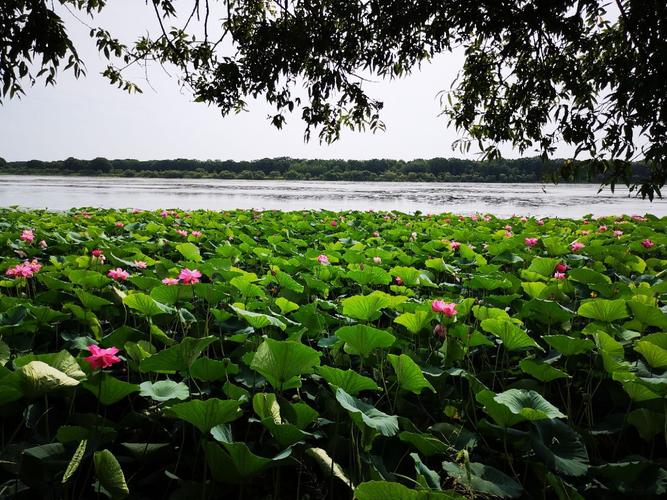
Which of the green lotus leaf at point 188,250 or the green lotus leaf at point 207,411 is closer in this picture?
the green lotus leaf at point 207,411

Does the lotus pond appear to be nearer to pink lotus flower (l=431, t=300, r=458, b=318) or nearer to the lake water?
pink lotus flower (l=431, t=300, r=458, b=318)

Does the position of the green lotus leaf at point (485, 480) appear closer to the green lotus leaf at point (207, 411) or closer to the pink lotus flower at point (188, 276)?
the green lotus leaf at point (207, 411)

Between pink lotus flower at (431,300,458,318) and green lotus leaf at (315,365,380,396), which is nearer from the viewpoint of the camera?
green lotus leaf at (315,365,380,396)

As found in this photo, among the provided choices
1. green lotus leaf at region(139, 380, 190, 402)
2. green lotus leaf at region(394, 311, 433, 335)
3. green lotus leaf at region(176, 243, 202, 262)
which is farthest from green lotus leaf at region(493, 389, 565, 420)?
green lotus leaf at region(176, 243, 202, 262)

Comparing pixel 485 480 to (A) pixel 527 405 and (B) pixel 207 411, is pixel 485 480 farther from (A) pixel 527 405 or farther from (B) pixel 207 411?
(B) pixel 207 411

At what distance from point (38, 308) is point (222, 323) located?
2.08 ft

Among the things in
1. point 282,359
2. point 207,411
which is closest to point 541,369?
A: point 282,359

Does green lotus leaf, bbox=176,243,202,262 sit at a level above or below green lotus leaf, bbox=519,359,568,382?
above

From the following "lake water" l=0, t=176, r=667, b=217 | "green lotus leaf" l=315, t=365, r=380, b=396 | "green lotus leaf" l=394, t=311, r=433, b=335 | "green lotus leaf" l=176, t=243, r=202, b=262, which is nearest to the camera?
"green lotus leaf" l=315, t=365, r=380, b=396

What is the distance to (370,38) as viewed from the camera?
4965 millimetres

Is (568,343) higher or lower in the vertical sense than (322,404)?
higher

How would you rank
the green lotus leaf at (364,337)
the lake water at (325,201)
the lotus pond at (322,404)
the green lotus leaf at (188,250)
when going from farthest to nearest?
the lake water at (325,201) < the green lotus leaf at (188,250) < the green lotus leaf at (364,337) < the lotus pond at (322,404)

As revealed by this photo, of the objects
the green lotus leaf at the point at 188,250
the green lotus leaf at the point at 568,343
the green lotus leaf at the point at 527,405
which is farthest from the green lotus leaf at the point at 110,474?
the green lotus leaf at the point at 188,250

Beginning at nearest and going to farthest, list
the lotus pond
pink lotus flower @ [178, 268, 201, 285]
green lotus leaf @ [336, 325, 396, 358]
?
the lotus pond → green lotus leaf @ [336, 325, 396, 358] → pink lotus flower @ [178, 268, 201, 285]
